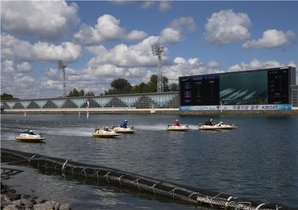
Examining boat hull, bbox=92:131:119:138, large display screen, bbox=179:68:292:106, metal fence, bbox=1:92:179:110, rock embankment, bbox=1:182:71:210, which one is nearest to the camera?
rock embankment, bbox=1:182:71:210

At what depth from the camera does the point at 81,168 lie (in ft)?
94.2

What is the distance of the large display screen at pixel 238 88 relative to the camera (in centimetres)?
10938

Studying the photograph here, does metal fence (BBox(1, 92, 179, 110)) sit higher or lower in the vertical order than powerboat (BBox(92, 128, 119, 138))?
higher

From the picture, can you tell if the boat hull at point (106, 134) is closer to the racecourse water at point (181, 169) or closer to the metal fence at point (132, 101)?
the racecourse water at point (181, 169)

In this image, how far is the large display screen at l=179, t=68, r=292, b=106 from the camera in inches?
4306

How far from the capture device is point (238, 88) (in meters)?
121

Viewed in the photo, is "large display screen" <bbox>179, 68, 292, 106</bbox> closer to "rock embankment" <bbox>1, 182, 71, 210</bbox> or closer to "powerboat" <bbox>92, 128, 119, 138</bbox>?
"powerboat" <bbox>92, 128, 119, 138</bbox>

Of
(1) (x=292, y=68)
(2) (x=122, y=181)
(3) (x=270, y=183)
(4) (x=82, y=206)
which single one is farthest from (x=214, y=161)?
(1) (x=292, y=68)

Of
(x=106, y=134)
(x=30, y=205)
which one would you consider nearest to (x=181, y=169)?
(x=30, y=205)

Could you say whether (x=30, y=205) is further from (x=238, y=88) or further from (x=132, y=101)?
(x=132, y=101)

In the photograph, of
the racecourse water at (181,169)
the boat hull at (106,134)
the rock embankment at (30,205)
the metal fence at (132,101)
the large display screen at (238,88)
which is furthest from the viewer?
the metal fence at (132,101)

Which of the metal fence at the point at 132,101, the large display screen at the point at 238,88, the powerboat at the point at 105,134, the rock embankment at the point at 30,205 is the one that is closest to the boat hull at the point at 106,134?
the powerboat at the point at 105,134

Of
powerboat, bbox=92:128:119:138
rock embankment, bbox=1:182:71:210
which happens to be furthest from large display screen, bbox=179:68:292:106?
rock embankment, bbox=1:182:71:210

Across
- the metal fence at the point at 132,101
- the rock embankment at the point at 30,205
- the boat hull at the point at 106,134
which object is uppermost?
the metal fence at the point at 132,101
